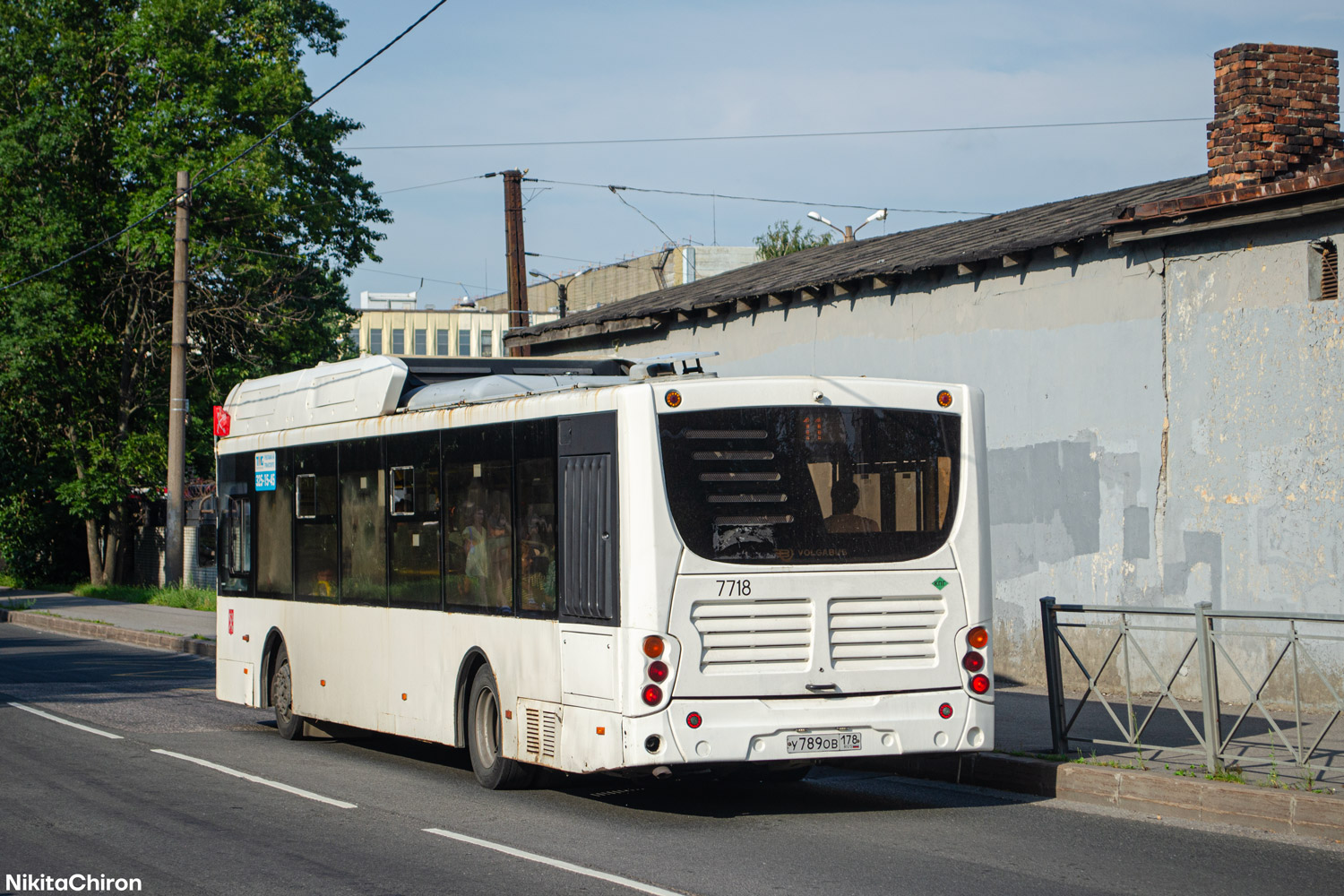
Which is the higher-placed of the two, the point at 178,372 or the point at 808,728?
the point at 178,372

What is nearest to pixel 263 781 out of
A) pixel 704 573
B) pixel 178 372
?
pixel 704 573

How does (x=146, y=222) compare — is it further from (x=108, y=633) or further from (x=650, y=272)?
(x=650, y=272)

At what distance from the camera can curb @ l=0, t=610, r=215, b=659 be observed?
2370 cm

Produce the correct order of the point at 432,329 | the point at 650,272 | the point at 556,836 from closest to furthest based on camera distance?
the point at 556,836 < the point at 650,272 < the point at 432,329

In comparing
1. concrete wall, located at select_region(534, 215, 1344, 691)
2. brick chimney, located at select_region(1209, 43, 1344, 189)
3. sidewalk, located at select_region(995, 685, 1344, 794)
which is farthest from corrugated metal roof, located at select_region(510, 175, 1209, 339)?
sidewalk, located at select_region(995, 685, 1344, 794)

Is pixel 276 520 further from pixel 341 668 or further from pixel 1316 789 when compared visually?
pixel 1316 789

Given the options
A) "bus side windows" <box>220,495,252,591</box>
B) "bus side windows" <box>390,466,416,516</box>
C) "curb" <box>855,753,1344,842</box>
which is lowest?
"curb" <box>855,753,1344,842</box>

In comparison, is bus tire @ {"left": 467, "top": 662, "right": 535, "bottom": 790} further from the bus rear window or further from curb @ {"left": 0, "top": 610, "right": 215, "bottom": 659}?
curb @ {"left": 0, "top": 610, "right": 215, "bottom": 659}

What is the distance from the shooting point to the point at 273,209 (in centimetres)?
3441

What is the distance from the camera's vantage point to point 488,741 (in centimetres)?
1030

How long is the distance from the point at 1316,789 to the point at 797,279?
12561 millimetres

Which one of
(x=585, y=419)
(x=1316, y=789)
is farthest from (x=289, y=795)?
(x=1316, y=789)

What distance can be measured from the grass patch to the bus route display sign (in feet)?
56.3

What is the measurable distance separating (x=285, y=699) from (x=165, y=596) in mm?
20232
